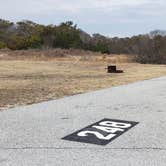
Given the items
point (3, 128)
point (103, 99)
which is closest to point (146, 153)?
point (3, 128)

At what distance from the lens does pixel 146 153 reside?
18.0 ft

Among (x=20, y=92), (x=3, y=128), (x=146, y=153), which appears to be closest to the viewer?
(x=146, y=153)

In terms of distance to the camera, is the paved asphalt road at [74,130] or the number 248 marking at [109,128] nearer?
the paved asphalt road at [74,130]

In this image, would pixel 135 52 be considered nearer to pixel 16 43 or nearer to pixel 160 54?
pixel 160 54

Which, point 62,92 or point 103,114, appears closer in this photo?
point 103,114

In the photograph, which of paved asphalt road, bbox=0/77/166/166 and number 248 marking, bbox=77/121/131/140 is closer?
paved asphalt road, bbox=0/77/166/166

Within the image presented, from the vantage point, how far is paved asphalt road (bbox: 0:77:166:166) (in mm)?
5152

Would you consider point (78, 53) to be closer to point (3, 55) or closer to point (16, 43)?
point (3, 55)

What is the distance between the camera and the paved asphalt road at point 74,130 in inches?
203

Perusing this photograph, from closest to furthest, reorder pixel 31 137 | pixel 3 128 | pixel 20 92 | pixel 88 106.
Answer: pixel 31 137 → pixel 3 128 → pixel 88 106 → pixel 20 92

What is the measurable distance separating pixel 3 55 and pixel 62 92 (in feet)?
90.2

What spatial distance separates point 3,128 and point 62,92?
623 centimetres

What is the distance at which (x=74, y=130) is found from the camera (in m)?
6.90

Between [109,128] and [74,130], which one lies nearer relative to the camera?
[74,130]
